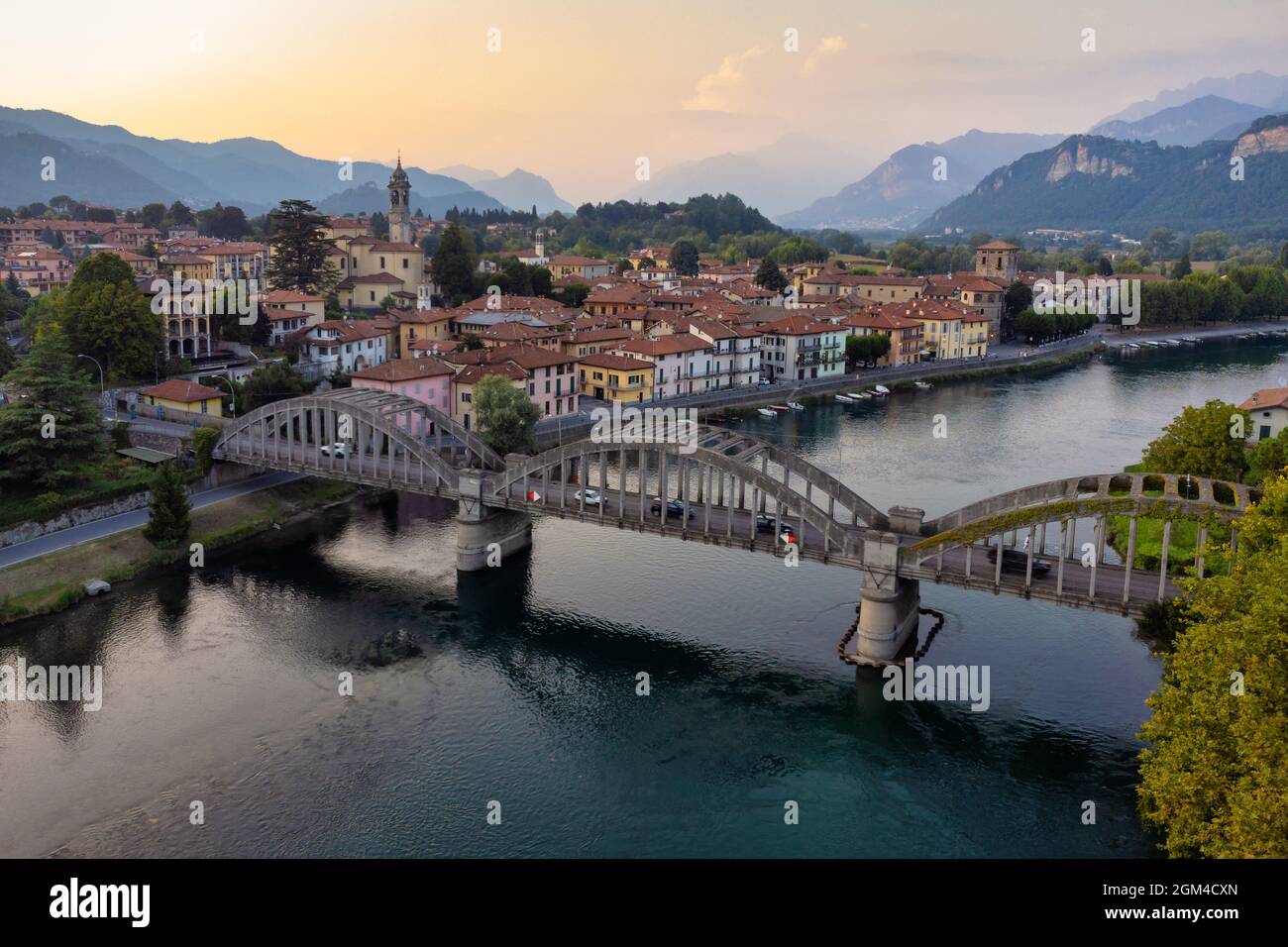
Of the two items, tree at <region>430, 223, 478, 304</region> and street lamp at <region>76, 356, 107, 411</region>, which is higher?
tree at <region>430, 223, 478, 304</region>

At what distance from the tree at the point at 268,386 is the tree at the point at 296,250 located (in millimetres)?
29509

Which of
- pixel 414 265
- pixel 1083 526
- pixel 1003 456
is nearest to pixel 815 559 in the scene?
pixel 1083 526

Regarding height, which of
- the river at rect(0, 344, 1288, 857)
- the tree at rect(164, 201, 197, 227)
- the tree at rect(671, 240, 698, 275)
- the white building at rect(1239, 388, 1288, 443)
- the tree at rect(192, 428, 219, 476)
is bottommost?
the river at rect(0, 344, 1288, 857)

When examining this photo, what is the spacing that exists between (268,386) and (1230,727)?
51.3 meters

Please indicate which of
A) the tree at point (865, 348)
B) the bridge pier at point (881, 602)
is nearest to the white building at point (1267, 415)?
the bridge pier at point (881, 602)

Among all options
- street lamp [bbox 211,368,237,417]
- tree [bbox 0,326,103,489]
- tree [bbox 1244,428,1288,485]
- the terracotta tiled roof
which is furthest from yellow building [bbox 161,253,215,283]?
tree [bbox 1244,428,1288,485]

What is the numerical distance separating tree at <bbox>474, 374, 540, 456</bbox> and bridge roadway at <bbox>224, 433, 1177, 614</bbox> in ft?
25.0

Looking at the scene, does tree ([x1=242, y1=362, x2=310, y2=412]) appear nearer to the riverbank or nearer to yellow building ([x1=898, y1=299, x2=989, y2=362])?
the riverbank

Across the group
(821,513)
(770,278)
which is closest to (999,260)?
(770,278)

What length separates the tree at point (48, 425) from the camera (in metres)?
44.8

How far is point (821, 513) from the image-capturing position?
3588 centimetres

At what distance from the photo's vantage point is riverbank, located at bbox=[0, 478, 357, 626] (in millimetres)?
38156

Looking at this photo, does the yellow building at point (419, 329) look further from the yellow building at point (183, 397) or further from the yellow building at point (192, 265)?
the yellow building at point (192, 265)

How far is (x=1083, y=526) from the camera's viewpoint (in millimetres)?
49531
